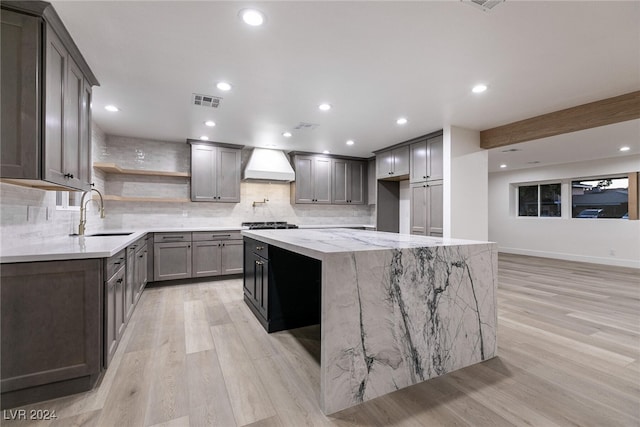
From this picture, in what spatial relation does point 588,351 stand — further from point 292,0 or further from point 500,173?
point 500,173

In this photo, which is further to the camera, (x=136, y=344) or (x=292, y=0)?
(x=136, y=344)

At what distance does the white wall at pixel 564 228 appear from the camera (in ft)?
20.7

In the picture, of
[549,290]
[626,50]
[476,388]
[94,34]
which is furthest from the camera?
[549,290]

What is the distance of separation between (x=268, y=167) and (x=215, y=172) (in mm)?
977

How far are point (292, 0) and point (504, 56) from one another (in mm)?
1834

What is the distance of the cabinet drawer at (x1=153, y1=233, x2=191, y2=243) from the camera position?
4.45 m

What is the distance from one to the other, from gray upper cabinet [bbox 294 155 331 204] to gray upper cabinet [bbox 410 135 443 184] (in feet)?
6.30

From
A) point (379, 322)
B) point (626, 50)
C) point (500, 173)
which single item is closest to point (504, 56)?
point (626, 50)

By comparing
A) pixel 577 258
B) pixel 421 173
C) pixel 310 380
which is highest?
pixel 421 173

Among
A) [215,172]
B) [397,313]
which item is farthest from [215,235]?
[397,313]

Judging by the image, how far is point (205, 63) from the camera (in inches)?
100

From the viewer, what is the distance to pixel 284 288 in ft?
9.34

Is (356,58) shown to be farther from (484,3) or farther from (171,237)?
(171,237)

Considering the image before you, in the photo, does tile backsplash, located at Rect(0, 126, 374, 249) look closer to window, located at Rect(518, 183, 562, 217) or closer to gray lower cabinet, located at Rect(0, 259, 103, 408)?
gray lower cabinet, located at Rect(0, 259, 103, 408)
